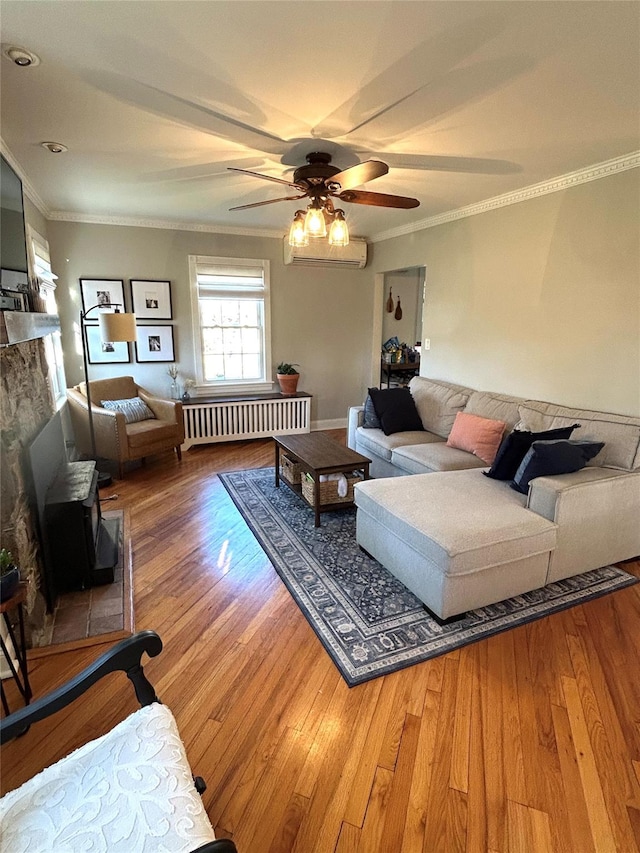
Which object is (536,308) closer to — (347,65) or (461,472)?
(461,472)

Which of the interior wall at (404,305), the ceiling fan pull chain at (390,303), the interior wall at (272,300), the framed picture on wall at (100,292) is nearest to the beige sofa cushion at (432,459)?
the interior wall at (272,300)

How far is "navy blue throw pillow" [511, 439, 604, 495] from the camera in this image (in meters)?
2.52

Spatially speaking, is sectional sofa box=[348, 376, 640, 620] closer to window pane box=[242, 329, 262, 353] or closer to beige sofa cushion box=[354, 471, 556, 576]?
beige sofa cushion box=[354, 471, 556, 576]

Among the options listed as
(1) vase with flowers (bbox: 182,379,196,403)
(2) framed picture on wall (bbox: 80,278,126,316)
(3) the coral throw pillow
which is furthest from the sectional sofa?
(2) framed picture on wall (bbox: 80,278,126,316)

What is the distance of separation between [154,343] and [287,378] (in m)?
1.61

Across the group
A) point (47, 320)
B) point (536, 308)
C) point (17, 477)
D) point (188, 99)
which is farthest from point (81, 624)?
point (536, 308)

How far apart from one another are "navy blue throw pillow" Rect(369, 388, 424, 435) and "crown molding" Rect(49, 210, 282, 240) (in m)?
2.48

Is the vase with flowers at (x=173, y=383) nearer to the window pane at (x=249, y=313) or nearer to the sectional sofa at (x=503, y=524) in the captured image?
the window pane at (x=249, y=313)

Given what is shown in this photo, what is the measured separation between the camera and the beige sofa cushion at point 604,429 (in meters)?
2.71

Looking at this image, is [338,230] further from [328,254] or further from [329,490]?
[328,254]

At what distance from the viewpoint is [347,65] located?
1763mm

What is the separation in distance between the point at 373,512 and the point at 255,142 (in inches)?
89.9

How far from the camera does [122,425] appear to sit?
4.14 metres

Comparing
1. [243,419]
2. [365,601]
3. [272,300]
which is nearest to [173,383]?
[243,419]
